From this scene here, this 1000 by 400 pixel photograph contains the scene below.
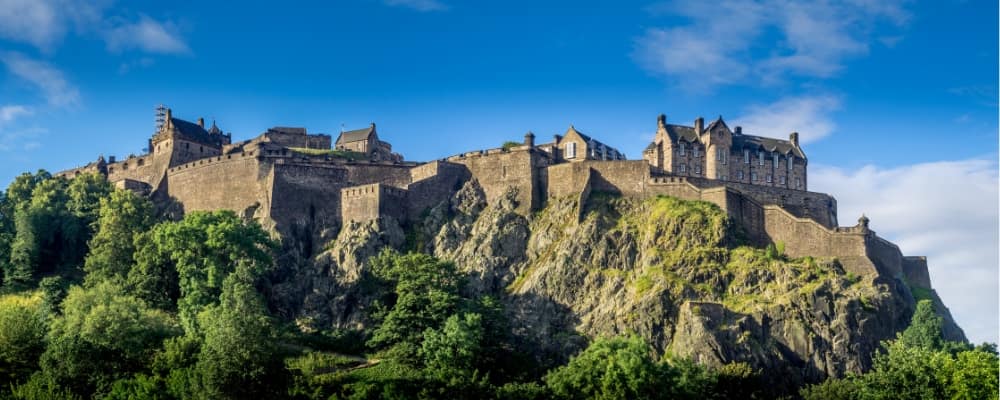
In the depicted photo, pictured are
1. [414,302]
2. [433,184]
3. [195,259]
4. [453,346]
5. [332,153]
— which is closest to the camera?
[453,346]

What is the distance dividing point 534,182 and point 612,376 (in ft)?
94.0

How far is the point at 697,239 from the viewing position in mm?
88250

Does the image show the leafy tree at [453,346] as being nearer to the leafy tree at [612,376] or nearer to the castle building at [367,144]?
the leafy tree at [612,376]

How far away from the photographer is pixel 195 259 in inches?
3420

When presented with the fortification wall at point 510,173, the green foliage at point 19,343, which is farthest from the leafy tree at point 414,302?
the green foliage at point 19,343

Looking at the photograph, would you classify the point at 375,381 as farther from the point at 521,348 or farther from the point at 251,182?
the point at 251,182

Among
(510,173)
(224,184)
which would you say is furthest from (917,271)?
(224,184)

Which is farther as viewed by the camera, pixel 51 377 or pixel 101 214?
pixel 101 214

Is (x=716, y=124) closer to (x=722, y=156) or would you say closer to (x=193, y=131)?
(x=722, y=156)

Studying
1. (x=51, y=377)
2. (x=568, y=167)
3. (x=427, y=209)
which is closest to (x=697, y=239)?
(x=568, y=167)

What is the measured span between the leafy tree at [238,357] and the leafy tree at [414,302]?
8.49m

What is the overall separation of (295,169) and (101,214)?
677 inches

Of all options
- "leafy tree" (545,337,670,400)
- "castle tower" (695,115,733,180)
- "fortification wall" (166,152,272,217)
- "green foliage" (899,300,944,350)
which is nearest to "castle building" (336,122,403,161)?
"fortification wall" (166,152,272,217)

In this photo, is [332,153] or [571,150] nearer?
[571,150]
